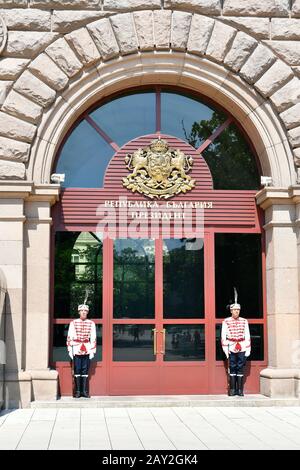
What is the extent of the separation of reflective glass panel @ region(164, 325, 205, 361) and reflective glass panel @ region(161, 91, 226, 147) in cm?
340

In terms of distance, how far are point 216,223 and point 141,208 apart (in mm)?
1395

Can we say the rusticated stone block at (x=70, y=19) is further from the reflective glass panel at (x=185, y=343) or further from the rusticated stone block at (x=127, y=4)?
the reflective glass panel at (x=185, y=343)

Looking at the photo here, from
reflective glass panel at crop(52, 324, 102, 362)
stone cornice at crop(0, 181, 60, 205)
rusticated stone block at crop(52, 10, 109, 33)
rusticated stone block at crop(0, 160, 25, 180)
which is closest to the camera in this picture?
stone cornice at crop(0, 181, 60, 205)

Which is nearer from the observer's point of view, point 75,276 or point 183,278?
point 75,276

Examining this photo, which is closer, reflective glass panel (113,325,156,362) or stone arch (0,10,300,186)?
stone arch (0,10,300,186)

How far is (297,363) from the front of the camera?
11812mm

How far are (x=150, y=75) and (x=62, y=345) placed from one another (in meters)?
5.04

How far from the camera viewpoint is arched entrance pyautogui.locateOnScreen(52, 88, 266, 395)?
12.1 metres

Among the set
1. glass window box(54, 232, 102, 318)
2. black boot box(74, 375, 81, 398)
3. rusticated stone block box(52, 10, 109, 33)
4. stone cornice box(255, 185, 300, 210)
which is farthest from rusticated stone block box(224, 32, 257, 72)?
black boot box(74, 375, 81, 398)

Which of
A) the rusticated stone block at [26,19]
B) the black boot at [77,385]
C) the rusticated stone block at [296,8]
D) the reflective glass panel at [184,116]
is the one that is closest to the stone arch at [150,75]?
the rusticated stone block at [26,19]

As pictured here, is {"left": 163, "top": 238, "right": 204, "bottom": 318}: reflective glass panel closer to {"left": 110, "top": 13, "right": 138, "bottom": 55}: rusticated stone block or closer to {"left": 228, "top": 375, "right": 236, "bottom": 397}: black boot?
{"left": 228, "top": 375, "right": 236, "bottom": 397}: black boot

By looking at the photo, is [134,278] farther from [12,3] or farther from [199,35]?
[12,3]

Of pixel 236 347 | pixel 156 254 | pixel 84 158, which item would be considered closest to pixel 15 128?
pixel 84 158

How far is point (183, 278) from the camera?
12367mm
